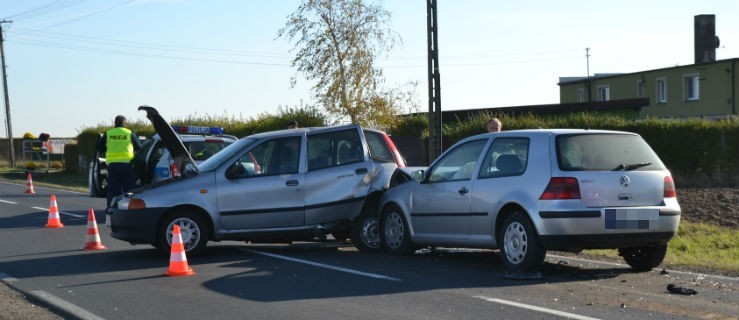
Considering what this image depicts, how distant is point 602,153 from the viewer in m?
9.71

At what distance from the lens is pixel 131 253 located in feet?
41.6

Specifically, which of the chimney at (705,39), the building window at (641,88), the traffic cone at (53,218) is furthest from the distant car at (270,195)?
the chimney at (705,39)

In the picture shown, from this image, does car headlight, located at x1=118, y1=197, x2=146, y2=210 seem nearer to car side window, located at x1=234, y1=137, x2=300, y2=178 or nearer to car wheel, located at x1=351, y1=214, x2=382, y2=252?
car side window, located at x1=234, y1=137, x2=300, y2=178

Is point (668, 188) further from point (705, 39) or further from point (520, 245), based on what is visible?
point (705, 39)

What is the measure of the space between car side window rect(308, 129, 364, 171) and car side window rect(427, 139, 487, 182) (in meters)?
1.55

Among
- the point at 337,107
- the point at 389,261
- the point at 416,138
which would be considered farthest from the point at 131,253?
the point at 416,138

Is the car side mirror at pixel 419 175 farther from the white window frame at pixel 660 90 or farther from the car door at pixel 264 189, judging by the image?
the white window frame at pixel 660 90

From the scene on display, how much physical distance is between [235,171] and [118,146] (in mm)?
5195

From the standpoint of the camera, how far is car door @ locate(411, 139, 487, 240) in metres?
10.7

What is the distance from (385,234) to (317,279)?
2.49m

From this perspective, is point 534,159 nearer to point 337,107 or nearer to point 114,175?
point 114,175

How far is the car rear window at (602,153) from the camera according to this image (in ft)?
31.5

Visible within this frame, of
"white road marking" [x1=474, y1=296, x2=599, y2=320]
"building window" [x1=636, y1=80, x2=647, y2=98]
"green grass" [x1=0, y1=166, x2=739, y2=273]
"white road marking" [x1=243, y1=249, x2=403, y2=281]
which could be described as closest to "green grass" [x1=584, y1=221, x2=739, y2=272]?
"green grass" [x1=0, y1=166, x2=739, y2=273]

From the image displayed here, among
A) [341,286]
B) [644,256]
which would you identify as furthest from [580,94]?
[341,286]
